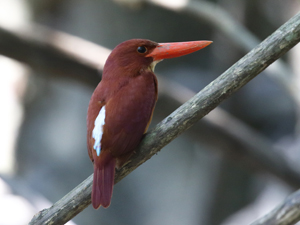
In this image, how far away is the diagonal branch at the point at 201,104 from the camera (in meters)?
1.24

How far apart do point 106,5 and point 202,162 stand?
1985 millimetres

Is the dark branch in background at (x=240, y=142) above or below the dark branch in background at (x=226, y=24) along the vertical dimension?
below

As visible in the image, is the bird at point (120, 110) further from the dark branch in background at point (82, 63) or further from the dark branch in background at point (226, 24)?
the dark branch in background at point (226, 24)

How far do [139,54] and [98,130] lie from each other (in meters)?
0.45

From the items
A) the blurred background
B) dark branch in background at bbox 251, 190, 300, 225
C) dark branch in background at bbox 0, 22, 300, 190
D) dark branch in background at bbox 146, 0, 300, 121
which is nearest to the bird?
dark branch in background at bbox 251, 190, 300, 225

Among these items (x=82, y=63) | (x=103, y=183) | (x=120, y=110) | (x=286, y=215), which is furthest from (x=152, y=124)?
(x=286, y=215)

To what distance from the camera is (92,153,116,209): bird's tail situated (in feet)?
4.33

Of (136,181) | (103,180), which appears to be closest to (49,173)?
(136,181)

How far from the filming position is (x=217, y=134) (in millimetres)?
3010

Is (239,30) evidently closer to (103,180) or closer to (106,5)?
(106,5)

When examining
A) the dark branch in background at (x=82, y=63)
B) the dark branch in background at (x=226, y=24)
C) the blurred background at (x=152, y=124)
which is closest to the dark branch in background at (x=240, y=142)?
the dark branch in background at (x=82, y=63)

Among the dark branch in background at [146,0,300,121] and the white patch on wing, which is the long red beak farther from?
the dark branch in background at [146,0,300,121]

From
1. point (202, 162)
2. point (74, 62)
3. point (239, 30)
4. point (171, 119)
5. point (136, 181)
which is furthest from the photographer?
point (202, 162)

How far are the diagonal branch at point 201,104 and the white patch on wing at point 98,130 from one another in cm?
13
